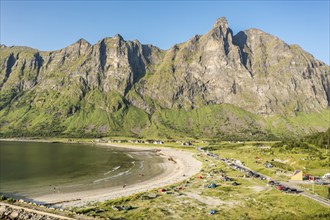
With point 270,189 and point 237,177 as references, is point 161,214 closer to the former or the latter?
point 270,189

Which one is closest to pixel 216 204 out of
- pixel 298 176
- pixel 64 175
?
pixel 298 176

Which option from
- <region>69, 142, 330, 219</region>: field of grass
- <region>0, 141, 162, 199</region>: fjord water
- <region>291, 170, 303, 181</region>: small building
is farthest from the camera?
Answer: <region>291, 170, 303, 181</region>: small building

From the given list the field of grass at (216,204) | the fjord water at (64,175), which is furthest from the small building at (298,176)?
the fjord water at (64,175)

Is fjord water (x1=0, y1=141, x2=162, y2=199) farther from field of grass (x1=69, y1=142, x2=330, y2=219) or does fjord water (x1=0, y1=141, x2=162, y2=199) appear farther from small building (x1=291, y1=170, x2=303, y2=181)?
small building (x1=291, y1=170, x2=303, y2=181)

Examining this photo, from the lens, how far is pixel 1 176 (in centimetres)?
12788

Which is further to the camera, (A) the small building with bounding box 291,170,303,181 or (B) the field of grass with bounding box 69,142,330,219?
(A) the small building with bounding box 291,170,303,181

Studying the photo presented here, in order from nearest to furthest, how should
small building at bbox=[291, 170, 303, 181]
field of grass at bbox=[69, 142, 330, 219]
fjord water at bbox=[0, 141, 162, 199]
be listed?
field of grass at bbox=[69, 142, 330, 219], fjord water at bbox=[0, 141, 162, 199], small building at bbox=[291, 170, 303, 181]

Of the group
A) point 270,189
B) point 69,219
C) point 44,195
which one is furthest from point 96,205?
point 270,189

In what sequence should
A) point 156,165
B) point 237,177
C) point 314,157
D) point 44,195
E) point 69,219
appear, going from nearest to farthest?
1. point 69,219
2. point 44,195
3. point 237,177
4. point 314,157
5. point 156,165

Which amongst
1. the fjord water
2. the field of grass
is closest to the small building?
the field of grass

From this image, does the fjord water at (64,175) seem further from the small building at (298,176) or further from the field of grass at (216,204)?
the small building at (298,176)

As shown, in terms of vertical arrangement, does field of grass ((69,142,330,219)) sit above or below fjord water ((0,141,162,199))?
above

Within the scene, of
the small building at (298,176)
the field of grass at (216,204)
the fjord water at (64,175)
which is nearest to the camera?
the field of grass at (216,204)

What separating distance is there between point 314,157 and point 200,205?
94.2 m
